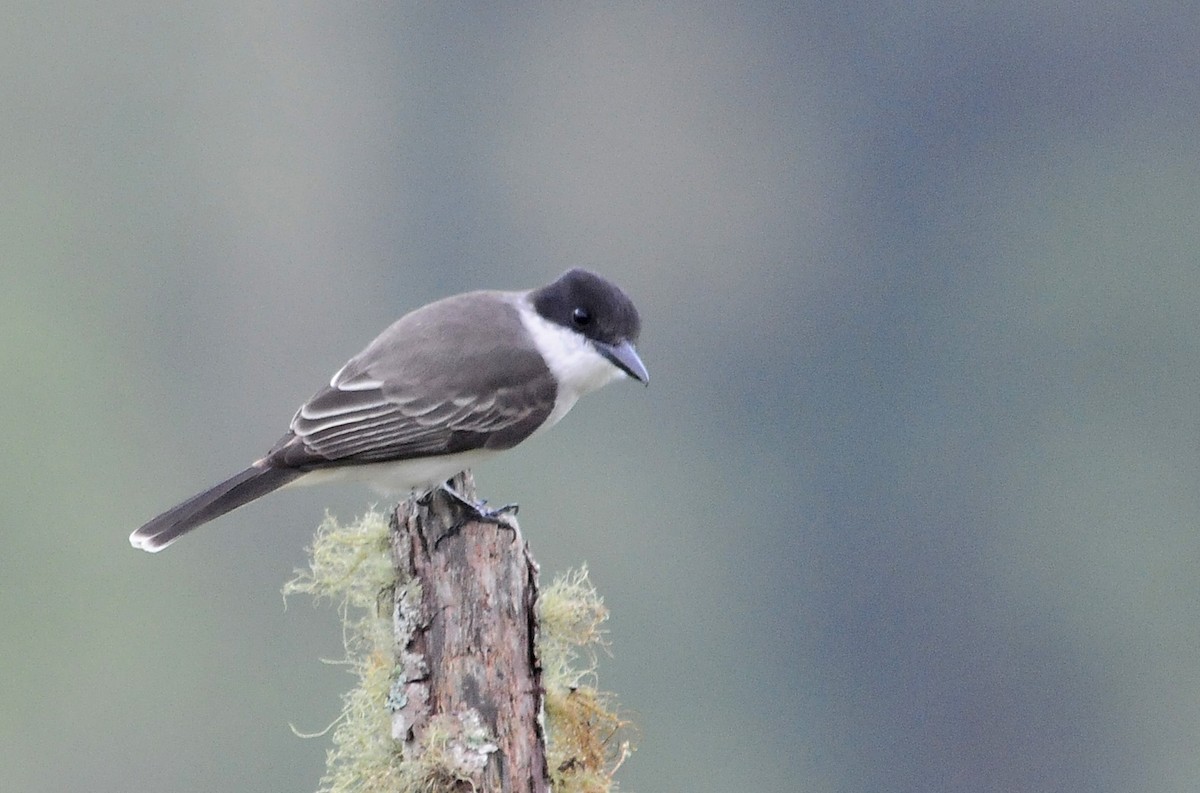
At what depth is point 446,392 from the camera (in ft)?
18.7

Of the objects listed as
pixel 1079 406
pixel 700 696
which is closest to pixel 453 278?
pixel 700 696

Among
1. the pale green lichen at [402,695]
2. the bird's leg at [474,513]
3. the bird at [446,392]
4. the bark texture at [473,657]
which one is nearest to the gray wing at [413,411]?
the bird at [446,392]

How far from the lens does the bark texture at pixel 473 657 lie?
419 centimetres

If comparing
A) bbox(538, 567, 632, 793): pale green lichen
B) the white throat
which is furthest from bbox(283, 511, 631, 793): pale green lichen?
the white throat

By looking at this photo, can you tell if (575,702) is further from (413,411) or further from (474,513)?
(413,411)

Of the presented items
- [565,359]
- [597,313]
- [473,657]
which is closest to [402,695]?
[473,657]

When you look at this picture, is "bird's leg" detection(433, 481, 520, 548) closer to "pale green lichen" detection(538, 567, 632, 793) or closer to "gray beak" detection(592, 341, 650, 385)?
"pale green lichen" detection(538, 567, 632, 793)

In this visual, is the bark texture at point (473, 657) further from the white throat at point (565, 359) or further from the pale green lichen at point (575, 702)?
the white throat at point (565, 359)

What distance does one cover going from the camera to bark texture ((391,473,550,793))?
4191mm

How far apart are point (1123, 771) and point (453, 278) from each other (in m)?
17.1

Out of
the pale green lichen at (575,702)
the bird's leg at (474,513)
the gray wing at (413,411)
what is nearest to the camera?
the pale green lichen at (575,702)

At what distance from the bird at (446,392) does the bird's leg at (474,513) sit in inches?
3.2

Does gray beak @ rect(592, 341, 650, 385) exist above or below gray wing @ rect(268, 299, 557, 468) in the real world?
above

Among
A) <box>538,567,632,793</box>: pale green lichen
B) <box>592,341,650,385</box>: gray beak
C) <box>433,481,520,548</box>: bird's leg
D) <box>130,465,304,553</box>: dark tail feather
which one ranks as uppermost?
<box>592,341,650,385</box>: gray beak
